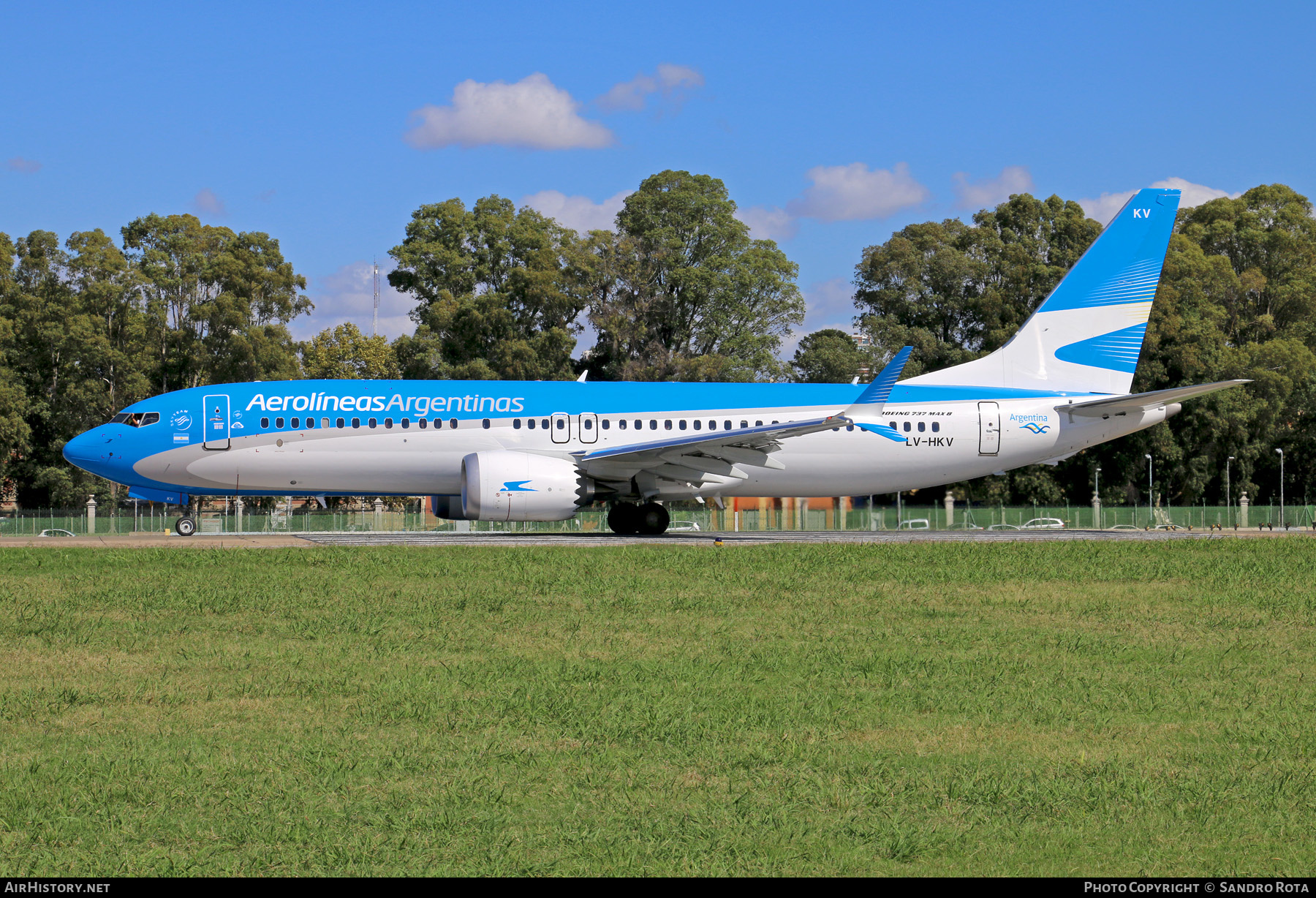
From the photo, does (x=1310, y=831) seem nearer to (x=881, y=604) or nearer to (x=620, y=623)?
(x=620, y=623)

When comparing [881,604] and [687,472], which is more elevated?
[687,472]

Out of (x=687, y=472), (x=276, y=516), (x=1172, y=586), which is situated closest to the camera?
(x=1172, y=586)

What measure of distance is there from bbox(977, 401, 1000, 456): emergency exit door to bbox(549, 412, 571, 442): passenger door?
1019cm

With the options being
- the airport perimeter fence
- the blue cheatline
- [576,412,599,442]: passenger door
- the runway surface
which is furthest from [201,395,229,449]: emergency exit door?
the blue cheatline

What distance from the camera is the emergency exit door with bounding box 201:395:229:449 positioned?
27023 millimetres

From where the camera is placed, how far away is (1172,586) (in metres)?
16.5

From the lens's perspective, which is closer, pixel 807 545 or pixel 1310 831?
pixel 1310 831

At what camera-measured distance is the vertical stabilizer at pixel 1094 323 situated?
31.7m

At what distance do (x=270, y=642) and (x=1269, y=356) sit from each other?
64750 millimetres

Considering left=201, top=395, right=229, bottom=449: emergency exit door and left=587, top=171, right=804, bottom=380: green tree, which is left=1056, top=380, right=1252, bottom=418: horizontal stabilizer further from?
left=587, top=171, right=804, bottom=380: green tree

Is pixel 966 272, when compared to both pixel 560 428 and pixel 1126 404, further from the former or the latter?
pixel 560 428

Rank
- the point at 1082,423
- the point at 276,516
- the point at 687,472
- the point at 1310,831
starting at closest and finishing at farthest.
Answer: the point at 1310,831 < the point at 687,472 < the point at 1082,423 < the point at 276,516

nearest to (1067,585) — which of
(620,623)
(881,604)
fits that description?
(881,604)

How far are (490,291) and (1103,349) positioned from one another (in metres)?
42.0
